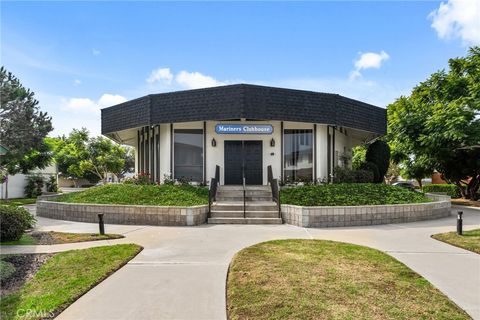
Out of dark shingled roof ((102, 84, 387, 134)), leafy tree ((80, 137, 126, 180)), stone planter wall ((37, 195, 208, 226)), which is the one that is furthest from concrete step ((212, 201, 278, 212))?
leafy tree ((80, 137, 126, 180))

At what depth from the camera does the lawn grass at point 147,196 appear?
424 inches

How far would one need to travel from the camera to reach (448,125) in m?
15.4

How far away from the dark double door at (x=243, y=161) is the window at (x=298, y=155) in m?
1.22

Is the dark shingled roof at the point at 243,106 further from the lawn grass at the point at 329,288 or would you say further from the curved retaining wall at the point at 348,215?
the lawn grass at the point at 329,288

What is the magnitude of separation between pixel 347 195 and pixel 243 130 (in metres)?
4.89

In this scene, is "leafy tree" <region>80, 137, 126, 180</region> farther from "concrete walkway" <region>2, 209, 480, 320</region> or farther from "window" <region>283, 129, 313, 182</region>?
"concrete walkway" <region>2, 209, 480, 320</region>

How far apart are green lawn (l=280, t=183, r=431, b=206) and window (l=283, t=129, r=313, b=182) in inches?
91.0

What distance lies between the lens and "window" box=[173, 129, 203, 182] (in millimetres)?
14227

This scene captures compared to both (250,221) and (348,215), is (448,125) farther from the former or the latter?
(250,221)

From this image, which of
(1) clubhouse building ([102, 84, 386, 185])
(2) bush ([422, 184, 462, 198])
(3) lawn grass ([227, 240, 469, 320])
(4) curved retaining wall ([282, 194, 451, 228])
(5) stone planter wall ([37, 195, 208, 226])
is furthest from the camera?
(2) bush ([422, 184, 462, 198])

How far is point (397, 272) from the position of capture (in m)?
4.89

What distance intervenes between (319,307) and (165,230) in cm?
587

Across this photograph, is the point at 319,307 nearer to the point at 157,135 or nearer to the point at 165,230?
the point at 165,230

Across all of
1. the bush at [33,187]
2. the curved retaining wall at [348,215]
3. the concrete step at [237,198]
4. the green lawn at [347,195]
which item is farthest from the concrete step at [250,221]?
the bush at [33,187]
